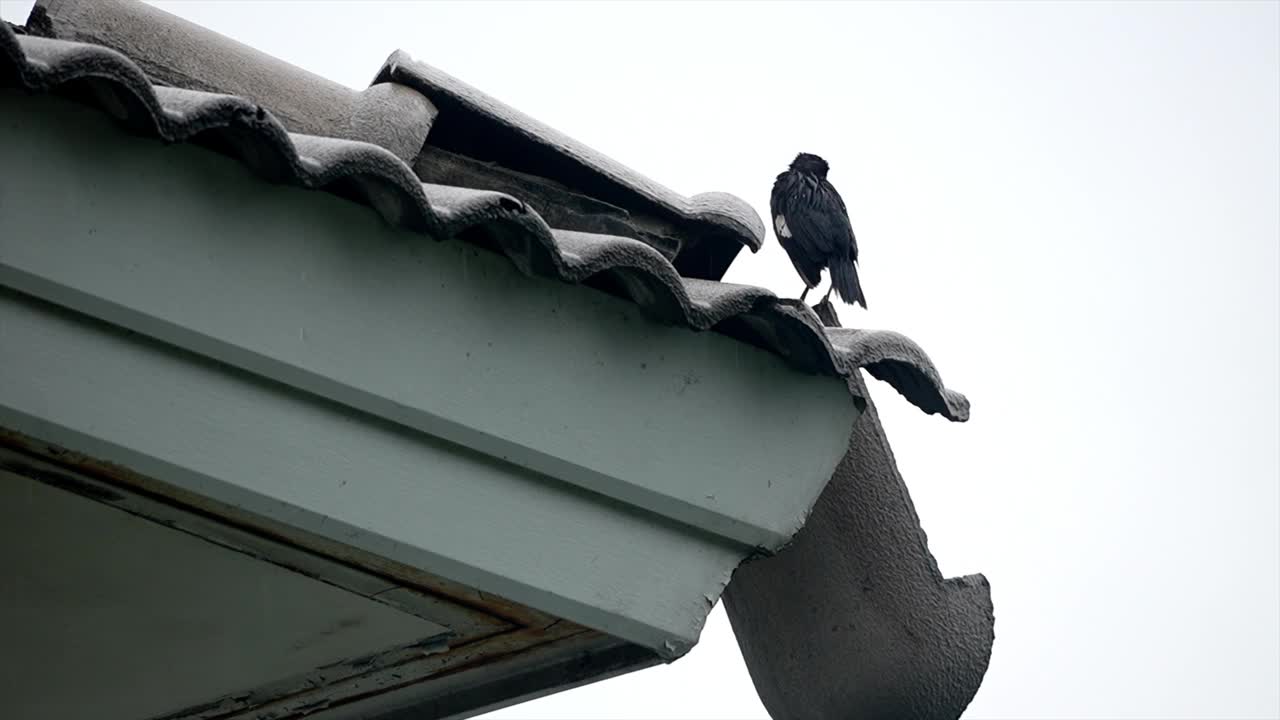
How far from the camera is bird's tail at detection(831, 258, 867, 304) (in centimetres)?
451

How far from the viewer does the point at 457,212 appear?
1.77m

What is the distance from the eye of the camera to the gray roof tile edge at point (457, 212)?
163 centimetres

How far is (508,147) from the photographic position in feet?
7.89

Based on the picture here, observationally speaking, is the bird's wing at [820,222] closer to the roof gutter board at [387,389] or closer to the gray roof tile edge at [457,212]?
the gray roof tile edge at [457,212]

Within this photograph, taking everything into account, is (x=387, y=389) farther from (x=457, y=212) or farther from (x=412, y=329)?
(x=457, y=212)

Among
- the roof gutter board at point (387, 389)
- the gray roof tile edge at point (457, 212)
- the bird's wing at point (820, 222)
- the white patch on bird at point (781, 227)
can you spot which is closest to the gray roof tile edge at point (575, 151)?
the gray roof tile edge at point (457, 212)

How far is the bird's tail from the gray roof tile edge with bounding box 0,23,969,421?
7.92ft

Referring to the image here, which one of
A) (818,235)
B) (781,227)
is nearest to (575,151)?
(818,235)

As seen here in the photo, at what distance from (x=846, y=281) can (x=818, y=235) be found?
0.16 meters

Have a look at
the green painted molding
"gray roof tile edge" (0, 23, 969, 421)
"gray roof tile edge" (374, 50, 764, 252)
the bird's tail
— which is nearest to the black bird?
the bird's tail

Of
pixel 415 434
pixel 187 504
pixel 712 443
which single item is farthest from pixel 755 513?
pixel 187 504

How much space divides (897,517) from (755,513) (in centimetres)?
37

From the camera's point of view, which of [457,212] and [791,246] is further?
[791,246]

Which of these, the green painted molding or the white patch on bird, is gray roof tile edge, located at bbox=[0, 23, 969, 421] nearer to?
the green painted molding
